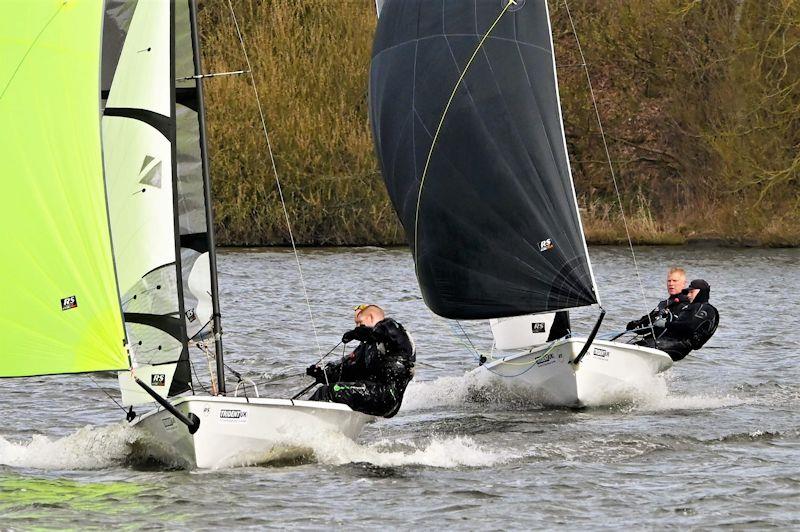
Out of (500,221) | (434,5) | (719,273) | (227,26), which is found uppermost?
(227,26)

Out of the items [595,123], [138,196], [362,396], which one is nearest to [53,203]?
[138,196]

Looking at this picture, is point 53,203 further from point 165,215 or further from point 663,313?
point 663,313

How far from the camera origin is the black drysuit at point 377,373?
10305 mm

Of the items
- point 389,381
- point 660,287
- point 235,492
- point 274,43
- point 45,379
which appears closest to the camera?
point 235,492

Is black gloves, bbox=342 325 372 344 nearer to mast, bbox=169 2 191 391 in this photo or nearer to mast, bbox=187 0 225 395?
mast, bbox=187 0 225 395

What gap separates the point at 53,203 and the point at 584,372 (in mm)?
5065

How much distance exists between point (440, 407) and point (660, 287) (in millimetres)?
12077

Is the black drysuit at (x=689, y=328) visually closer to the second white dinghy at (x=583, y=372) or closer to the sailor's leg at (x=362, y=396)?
the second white dinghy at (x=583, y=372)

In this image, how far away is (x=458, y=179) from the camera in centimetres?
1272

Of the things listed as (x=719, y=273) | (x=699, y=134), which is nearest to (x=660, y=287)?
(x=719, y=273)

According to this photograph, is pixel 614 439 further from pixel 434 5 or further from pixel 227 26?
pixel 227 26

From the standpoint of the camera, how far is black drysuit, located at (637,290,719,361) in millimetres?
13188

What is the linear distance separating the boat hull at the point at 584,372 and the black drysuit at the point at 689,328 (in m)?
0.49

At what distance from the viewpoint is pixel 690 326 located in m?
13.2
